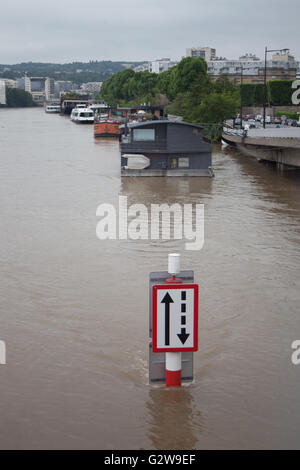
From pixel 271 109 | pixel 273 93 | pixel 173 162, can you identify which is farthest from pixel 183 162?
pixel 273 93

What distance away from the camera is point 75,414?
27.2 feet

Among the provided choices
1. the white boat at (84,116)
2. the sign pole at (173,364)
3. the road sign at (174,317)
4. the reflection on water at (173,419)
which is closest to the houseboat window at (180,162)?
the reflection on water at (173,419)

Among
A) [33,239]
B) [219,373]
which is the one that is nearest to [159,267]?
[33,239]

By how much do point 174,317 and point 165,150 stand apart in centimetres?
2452

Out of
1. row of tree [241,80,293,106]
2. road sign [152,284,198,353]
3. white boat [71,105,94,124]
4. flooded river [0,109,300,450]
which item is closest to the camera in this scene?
road sign [152,284,198,353]

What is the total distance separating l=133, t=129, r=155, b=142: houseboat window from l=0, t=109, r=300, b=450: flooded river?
8.07 meters

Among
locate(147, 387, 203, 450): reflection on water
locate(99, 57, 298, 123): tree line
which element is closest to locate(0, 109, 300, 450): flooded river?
locate(147, 387, 203, 450): reflection on water

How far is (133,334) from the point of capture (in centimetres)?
1111

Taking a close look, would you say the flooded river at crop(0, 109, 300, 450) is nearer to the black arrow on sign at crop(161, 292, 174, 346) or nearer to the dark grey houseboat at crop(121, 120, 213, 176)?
the black arrow on sign at crop(161, 292, 174, 346)

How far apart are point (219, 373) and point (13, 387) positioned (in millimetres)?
2951

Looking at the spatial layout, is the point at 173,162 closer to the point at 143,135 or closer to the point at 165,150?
the point at 165,150

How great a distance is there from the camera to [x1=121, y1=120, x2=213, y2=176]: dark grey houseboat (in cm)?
3145

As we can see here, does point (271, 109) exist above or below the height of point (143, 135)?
above
